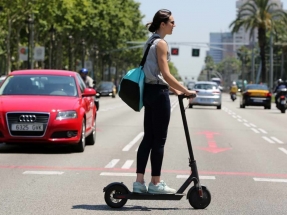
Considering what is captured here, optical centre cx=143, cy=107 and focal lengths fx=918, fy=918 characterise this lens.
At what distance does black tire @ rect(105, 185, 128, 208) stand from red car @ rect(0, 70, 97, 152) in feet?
21.5

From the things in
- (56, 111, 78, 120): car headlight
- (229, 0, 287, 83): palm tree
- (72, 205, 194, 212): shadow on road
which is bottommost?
(72, 205, 194, 212): shadow on road

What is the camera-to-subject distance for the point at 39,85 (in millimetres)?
16453

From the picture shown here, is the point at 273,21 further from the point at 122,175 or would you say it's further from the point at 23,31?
the point at 122,175

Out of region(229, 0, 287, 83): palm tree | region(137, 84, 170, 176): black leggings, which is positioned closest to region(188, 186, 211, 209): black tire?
region(137, 84, 170, 176): black leggings

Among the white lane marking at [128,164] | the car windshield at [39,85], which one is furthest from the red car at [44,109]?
the white lane marking at [128,164]

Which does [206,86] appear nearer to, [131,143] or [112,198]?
[131,143]

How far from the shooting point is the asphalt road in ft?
Result: 29.4

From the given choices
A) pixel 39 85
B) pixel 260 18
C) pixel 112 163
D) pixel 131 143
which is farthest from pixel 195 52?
pixel 112 163

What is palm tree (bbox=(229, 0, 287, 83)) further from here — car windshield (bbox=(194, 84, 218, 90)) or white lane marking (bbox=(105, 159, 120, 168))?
white lane marking (bbox=(105, 159, 120, 168))

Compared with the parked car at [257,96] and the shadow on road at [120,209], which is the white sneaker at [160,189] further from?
the parked car at [257,96]

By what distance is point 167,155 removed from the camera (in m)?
15.6

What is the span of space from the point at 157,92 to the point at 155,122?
28 cm

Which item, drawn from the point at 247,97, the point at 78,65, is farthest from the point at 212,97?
the point at 78,65

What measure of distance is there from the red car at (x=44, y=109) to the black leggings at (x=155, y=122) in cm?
660
